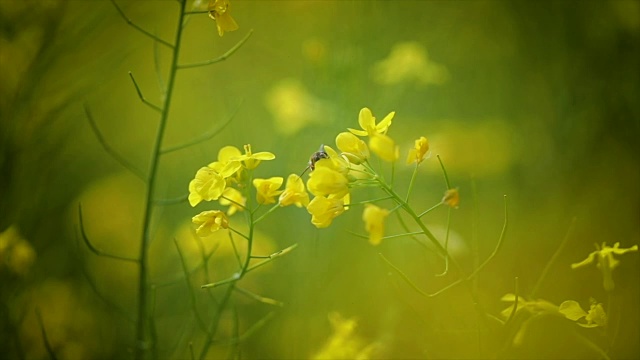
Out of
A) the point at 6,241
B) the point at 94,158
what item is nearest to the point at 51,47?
the point at 6,241

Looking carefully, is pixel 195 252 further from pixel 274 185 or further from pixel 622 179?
pixel 622 179

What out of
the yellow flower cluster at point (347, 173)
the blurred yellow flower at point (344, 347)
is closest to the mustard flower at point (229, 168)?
the yellow flower cluster at point (347, 173)

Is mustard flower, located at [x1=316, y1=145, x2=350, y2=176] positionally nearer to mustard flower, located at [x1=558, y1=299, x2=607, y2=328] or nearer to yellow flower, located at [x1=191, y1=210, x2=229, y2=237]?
yellow flower, located at [x1=191, y1=210, x2=229, y2=237]


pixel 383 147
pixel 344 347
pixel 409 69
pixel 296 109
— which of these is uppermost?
pixel 383 147

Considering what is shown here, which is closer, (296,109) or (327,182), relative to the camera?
(327,182)

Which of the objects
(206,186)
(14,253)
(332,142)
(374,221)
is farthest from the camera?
(332,142)

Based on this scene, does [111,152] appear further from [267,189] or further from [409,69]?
[409,69]

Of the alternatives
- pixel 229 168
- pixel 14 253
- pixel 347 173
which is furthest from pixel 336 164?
pixel 14 253
